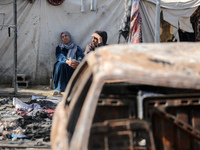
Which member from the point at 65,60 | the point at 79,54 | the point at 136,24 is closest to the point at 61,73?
the point at 65,60

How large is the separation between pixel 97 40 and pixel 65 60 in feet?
3.12

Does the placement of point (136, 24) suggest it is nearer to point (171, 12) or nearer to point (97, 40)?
point (97, 40)

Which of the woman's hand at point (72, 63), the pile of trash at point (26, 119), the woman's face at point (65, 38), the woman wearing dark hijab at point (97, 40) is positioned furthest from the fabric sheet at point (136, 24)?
the pile of trash at point (26, 119)

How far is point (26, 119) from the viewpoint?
5215 mm

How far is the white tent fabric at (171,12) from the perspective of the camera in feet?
25.8

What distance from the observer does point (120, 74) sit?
→ 188cm

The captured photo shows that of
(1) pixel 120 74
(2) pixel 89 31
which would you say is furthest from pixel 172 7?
(1) pixel 120 74

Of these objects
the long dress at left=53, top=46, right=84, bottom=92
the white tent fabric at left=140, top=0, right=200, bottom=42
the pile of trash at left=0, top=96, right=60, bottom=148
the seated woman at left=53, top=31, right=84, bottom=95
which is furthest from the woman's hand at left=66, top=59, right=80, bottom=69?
the white tent fabric at left=140, top=0, right=200, bottom=42

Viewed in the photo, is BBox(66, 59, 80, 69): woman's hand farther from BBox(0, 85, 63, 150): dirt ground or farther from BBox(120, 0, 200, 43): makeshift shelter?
BBox(120, 0, 200, 43): makeshift shelter

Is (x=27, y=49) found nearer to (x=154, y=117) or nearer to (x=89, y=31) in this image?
(x=89, y=31)

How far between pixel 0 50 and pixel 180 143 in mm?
6888

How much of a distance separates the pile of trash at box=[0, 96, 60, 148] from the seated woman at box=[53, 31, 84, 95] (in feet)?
3.62

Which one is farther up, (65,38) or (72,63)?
(65,38)

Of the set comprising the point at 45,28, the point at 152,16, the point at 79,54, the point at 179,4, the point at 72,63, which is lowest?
the point at 72,63
